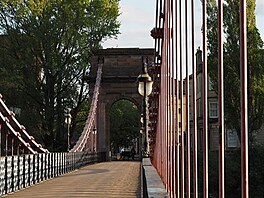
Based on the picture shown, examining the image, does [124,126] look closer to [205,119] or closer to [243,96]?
[205,119]

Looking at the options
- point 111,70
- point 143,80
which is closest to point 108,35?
point 111,70

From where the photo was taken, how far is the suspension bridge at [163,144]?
12.9 ft

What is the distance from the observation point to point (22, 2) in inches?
1907

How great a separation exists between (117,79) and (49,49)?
645 inches

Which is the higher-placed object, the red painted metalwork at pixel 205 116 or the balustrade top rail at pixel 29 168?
the red painted metalwork at pixel 205 116

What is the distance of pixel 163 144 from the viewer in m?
9.66

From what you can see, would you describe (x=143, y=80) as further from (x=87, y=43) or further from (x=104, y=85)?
(x=104, y=85)

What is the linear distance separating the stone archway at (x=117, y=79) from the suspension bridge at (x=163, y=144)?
3414mm

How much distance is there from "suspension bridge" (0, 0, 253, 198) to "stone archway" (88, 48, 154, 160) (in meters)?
3.41

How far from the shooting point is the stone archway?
63875 millimetres

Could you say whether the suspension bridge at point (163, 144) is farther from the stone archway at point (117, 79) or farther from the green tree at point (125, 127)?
the green tree at point (125, 127)

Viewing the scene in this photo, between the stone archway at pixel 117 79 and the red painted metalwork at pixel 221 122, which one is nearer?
the red painted metalwork at pixel 221 122

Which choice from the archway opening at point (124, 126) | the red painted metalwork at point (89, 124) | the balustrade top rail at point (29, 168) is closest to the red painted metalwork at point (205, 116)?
the balustrade top rail at point (29, 168)

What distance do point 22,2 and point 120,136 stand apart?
4510 cm
